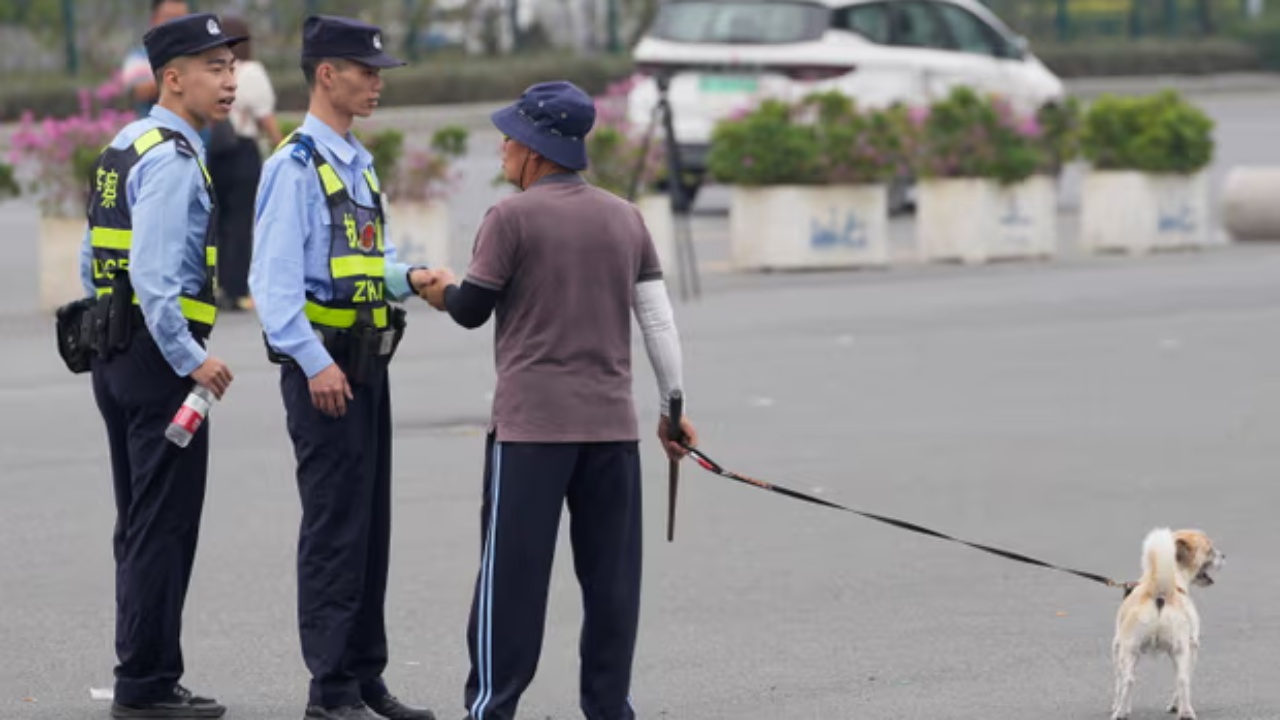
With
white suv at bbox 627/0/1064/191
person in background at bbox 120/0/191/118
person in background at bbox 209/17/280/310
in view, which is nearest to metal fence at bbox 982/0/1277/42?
white suv at bbox 627/0/1064/191

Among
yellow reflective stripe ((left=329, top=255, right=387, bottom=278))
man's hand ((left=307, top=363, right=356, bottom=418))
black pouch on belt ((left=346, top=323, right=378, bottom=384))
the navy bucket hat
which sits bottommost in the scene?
man's hand ((left=307, top=363, right=356, bottom=418))

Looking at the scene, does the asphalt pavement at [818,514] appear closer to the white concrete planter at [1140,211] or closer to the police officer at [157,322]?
the police officer at [157,322]

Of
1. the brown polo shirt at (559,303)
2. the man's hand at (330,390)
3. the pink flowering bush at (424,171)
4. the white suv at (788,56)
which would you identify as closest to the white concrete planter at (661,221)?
the pink flowering bush at (424,171)

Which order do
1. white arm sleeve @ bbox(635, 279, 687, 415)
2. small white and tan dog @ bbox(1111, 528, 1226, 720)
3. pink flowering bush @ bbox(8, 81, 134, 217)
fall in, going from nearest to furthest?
white arm sleeve @ bbox(635, 279, 687, 415) → small white and tan dog @ bbox(1111, 528, 1226, 720) → pink flowering bush @ bbox(8, 81, 134, 217)

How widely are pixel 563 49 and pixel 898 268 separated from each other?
20.1 m

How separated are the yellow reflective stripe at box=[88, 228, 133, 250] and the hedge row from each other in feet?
79.4

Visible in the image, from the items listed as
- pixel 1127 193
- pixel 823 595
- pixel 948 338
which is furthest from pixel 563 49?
pixel 823 595

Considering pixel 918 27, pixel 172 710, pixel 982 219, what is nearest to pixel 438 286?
pixel 172 710

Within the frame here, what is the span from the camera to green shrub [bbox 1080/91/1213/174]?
20.0 meters

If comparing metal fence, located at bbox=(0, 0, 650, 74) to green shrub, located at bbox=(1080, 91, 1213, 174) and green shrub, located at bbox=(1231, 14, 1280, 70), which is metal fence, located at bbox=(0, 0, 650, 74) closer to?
green shrub, located at bbox=(1231, 14, 1280, 70)

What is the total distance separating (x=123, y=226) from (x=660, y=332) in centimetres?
141

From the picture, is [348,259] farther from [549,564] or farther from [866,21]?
[866,21]

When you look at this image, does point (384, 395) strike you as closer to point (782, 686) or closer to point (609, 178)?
point (782, 686)

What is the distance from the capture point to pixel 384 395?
6961 millimetres
